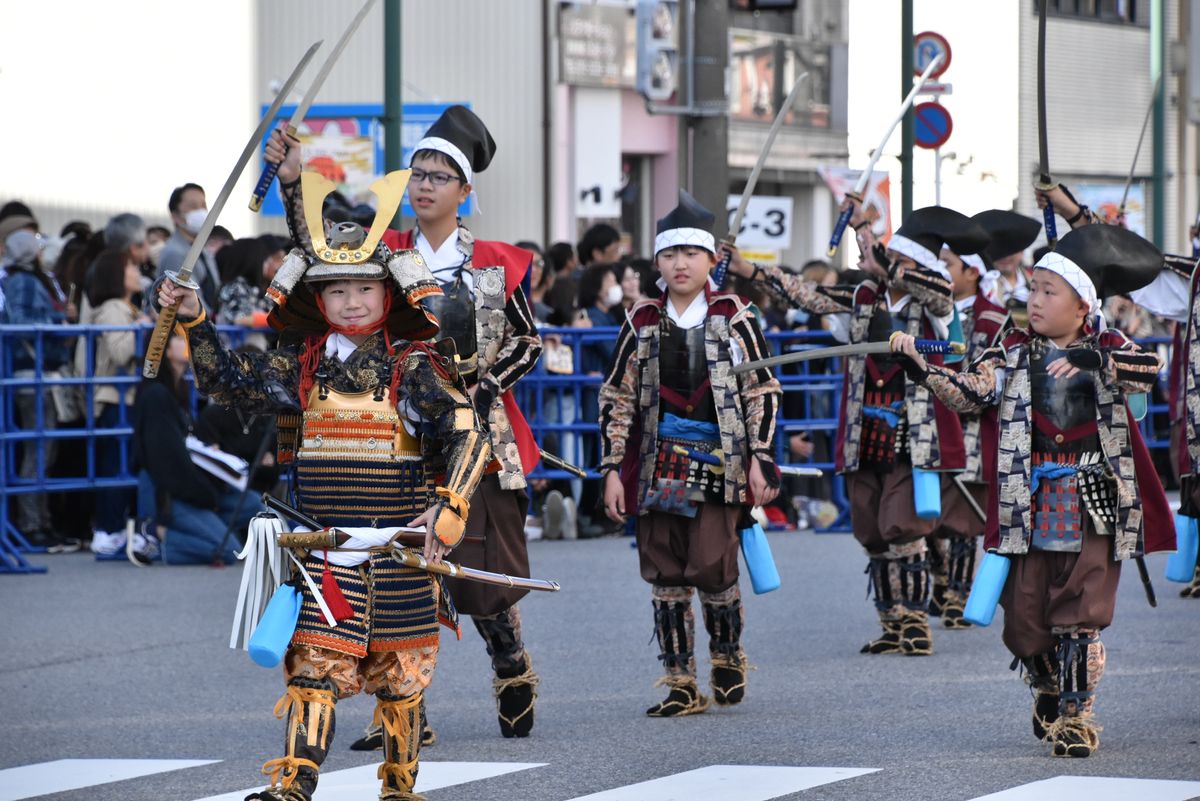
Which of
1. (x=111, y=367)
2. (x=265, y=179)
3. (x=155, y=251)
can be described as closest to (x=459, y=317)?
(x=265, y=179)

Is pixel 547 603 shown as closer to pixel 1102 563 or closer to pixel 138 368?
pixel 138 368

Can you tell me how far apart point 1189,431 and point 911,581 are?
1616 millimetres

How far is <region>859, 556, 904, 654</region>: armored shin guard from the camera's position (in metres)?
9.87

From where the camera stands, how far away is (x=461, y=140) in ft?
25.3

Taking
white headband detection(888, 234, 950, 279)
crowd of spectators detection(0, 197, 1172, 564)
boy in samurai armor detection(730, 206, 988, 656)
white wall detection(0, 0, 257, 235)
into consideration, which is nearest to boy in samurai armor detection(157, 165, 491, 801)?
boy in samurai armor detection(730, 206, 988, 656)

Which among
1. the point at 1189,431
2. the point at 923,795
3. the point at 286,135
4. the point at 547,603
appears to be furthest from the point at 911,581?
the point at 286,135

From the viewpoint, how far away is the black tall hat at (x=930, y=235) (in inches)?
394

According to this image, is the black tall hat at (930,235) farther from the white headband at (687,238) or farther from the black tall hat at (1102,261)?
the black tall hat at (1102,261)

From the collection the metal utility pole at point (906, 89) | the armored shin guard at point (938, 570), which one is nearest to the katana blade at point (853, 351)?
the armored shin guard at point (938, 570)

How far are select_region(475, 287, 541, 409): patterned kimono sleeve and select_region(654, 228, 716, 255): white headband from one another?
0.79 m

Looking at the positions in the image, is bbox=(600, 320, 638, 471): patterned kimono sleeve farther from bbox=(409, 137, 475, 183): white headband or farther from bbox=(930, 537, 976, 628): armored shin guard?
bbox=(930, 537, 976, 628): armored shin guard

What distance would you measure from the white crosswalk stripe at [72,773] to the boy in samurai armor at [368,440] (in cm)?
124

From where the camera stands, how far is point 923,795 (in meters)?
6.54

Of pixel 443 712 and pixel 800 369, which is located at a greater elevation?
pixel 800 369
